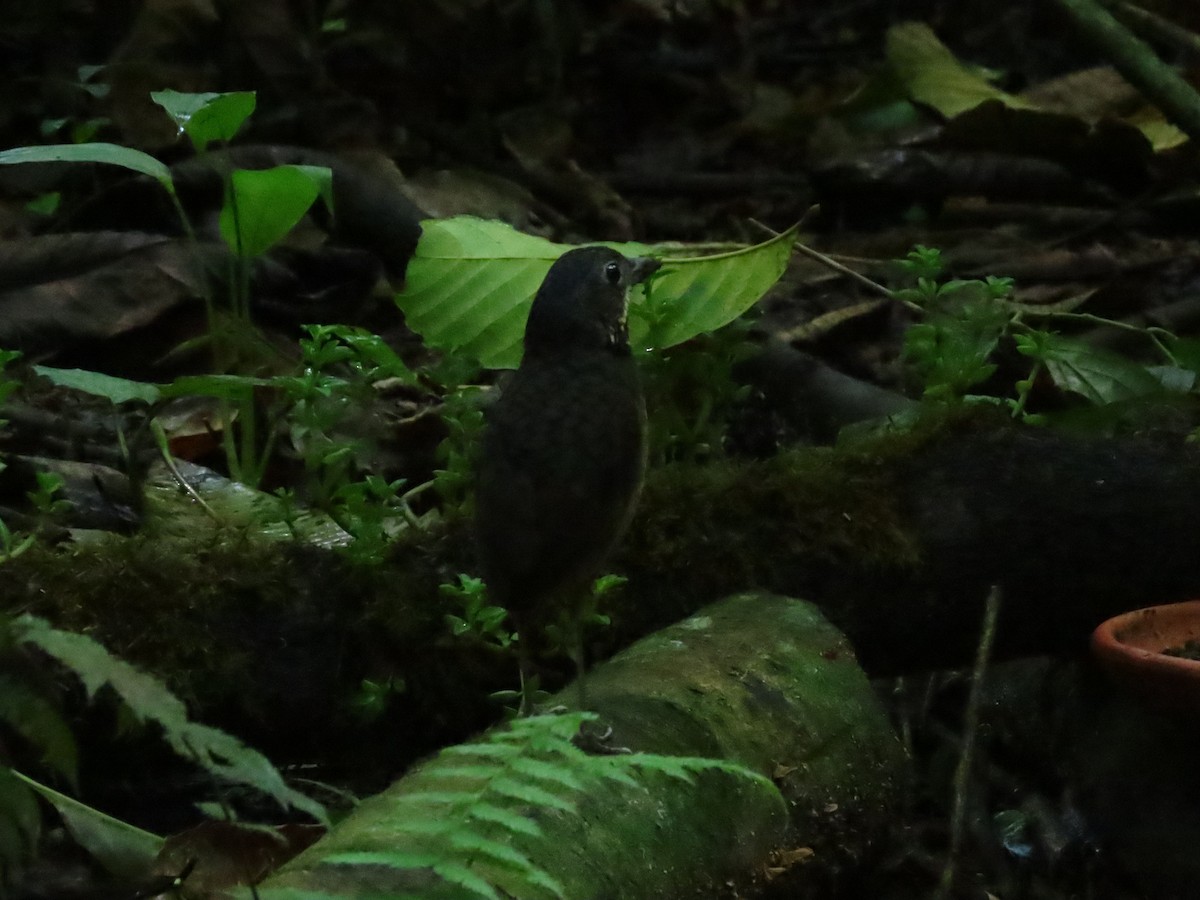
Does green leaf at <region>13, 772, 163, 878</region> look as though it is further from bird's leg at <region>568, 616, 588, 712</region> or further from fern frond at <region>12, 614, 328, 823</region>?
bird's leg at <region>568, 616, 588, 712</region>

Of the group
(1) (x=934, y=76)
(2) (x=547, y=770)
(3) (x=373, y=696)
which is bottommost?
(1) (x=934, y=76)

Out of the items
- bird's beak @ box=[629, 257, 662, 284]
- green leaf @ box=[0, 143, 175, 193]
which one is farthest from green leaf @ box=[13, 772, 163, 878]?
bird's beak @ box=[629, 257, 662, 284]

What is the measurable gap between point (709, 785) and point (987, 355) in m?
1.79

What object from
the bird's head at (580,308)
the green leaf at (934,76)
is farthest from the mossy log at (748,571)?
the green leaf at (934,76)

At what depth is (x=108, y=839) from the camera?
1.93m

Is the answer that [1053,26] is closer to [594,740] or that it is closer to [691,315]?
[691,315]

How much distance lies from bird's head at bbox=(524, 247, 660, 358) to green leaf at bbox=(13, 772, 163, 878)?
3.92 ft

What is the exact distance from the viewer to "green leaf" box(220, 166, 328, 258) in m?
3.31

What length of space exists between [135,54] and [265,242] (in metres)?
2.45

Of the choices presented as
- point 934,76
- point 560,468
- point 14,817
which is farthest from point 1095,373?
point 934,76

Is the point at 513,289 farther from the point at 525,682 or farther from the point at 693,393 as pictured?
the point at 525,682

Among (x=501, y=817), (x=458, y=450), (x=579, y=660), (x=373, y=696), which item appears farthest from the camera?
(x=458, y=450)

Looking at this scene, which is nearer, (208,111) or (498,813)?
(498,813)

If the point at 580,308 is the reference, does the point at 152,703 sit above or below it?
above
